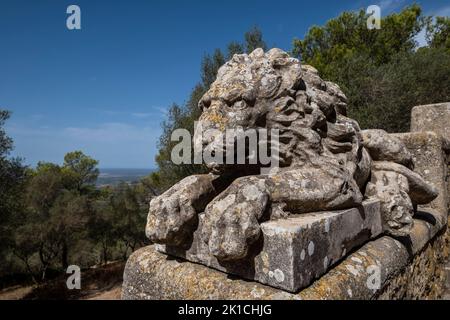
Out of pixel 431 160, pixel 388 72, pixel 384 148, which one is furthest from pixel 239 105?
pixel 388 72

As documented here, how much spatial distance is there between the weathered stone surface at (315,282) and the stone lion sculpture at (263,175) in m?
0.19

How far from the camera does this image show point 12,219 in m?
15.7

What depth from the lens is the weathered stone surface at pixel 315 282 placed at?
166 centimetres

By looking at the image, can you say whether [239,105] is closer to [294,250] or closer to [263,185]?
[263,185]

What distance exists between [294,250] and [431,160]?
3297 millimetres

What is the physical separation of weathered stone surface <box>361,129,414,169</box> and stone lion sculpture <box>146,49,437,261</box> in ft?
2.14

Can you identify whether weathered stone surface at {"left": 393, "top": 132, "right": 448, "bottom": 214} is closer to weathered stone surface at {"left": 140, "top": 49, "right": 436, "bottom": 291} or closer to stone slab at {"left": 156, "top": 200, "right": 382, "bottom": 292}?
weathered stone surface at {"left": 140, "top": 49, "right": 436, "bottom": 291}

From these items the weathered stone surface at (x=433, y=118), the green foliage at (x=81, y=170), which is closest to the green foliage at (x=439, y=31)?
the weathered stone surface at (x=433, y=118)

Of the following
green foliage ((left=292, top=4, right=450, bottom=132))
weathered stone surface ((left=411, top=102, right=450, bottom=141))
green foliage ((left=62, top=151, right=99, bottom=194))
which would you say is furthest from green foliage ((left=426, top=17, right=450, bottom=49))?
green foliage ((left=62, top=151, right=99, bottom=194))

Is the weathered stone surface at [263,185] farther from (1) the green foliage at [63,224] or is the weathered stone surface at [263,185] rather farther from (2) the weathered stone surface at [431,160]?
(1) the green foliage at [63,224]

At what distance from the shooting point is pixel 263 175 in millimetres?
2016

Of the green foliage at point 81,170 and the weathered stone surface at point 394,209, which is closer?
the weathered stone surface at point 394,209

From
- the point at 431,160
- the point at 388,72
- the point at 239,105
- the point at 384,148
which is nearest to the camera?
the point at 239,105
